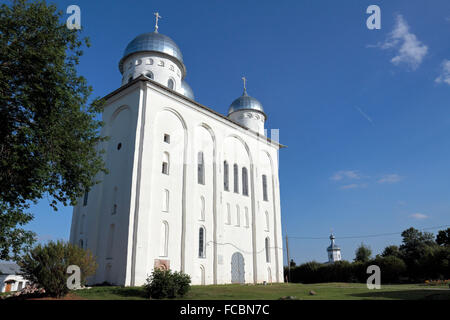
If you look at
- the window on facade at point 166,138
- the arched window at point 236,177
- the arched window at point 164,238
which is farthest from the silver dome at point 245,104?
the arched window at point 164,238

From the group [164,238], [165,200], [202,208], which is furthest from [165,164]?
[164,238]

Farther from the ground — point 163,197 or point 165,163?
point 165,163

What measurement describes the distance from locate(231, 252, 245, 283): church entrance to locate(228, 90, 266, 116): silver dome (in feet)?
48.2

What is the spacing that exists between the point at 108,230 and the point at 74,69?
10184 millimetres

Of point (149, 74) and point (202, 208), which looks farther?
point (149, 74)

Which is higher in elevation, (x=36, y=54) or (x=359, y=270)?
(x=36, y=54)

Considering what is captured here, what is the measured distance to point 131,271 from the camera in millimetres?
17641

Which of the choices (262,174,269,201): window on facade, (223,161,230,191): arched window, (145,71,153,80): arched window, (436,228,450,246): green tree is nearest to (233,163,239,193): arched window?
(223,161,230,191): arched window

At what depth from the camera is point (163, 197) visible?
20.6 meters

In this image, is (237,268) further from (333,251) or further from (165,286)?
(333,251)

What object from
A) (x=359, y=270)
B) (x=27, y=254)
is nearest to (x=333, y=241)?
(x=359, y=270)

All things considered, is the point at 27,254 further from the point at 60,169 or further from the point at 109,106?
the point at 109,106

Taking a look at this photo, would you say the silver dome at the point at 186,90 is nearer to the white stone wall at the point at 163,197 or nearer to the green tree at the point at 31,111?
the white stone wall at the point at 163,197

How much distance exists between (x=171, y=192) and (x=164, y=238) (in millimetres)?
2893
